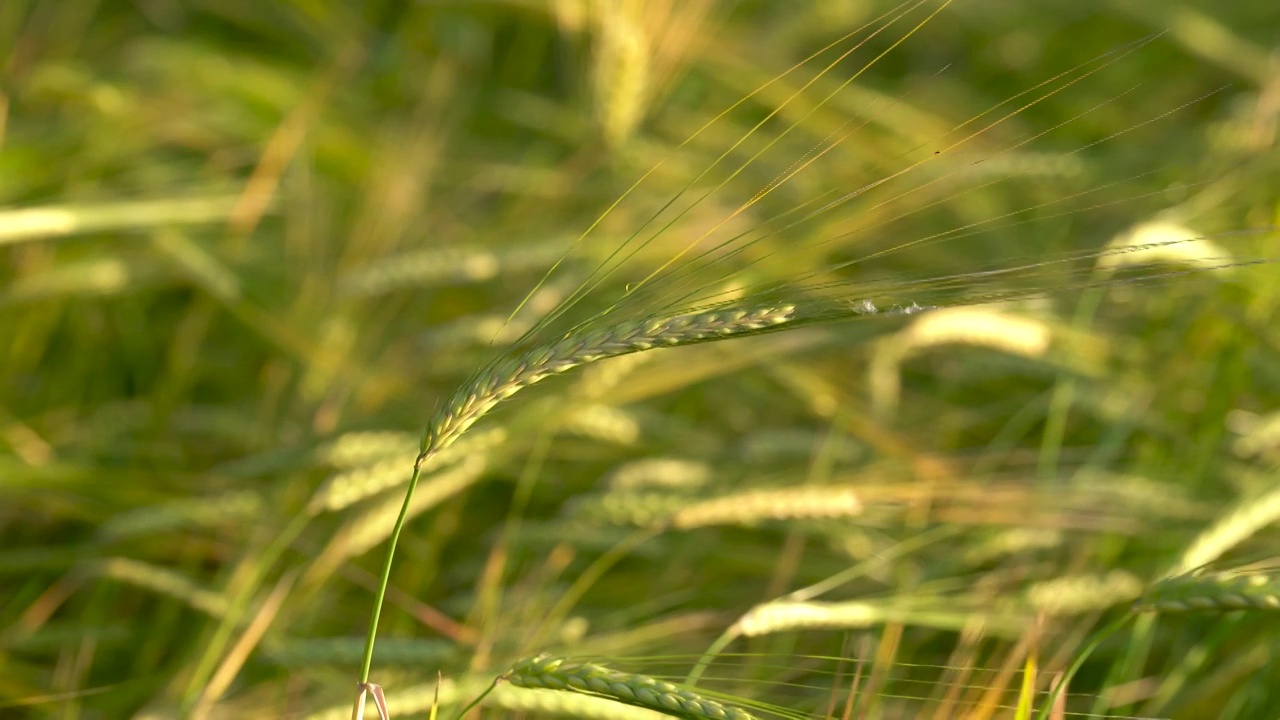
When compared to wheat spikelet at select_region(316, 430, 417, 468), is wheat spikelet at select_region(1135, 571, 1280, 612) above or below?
below

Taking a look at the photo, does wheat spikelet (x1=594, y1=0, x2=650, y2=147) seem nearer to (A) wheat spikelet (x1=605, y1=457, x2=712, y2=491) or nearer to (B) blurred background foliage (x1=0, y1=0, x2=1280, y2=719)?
(B) blurred background foliage (x1=0, y1=0, x2=1280, y2=719)

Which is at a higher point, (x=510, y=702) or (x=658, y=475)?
(x=658, y=475)

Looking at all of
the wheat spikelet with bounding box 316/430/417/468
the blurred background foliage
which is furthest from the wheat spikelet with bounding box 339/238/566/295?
the wheat spikelet with bounding box 316/430/417/468

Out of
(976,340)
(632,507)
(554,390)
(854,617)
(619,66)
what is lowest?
(854,617)

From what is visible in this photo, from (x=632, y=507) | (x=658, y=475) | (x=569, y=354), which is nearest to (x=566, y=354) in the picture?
(x=569, y=354)

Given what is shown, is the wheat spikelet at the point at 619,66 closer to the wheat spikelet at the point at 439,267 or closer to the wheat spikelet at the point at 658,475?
the wheat spikelet at the point at 439,267

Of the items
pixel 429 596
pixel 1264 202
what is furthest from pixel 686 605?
pixel 1264 202

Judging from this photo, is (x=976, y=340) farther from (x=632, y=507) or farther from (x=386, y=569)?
(x=386, y=569)

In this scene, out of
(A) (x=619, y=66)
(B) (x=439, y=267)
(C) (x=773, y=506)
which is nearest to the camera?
(C) (x=773, y=506)
